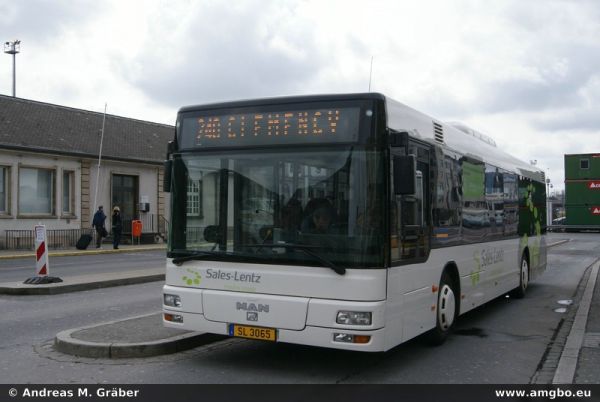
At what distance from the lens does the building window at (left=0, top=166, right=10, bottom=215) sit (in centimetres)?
2644

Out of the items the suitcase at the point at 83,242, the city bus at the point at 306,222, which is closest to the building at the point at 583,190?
the suitcase at the point at 83,242

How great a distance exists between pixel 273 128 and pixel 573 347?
14.6 feet

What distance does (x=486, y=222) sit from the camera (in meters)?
9.52

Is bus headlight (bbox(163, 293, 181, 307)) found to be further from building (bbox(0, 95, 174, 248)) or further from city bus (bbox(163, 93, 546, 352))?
building (bbox(0, 95, 174, 248))

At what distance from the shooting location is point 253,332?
6.12 metres

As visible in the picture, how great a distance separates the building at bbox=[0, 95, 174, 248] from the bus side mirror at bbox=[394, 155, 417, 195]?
23679mm

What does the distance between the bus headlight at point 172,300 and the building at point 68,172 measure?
21805mm

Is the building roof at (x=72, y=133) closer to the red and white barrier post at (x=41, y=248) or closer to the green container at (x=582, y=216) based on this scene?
the red and white barrier post at (x=41, y=248)

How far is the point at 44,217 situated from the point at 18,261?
6.41 metres

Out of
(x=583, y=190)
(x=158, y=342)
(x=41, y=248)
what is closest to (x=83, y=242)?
(x=41, y=248)

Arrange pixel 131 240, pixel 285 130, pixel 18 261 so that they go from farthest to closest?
pixel 131 240
pixel 18 261
pixel 285 130

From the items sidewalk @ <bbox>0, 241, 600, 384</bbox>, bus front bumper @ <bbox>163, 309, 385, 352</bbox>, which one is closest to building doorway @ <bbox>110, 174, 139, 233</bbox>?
sidewalk @ <bbox>0, 241, 600, 384</bbox>

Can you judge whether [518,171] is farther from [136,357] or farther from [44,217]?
[44,217]

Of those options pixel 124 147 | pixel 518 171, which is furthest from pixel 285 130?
pixel 124 147
